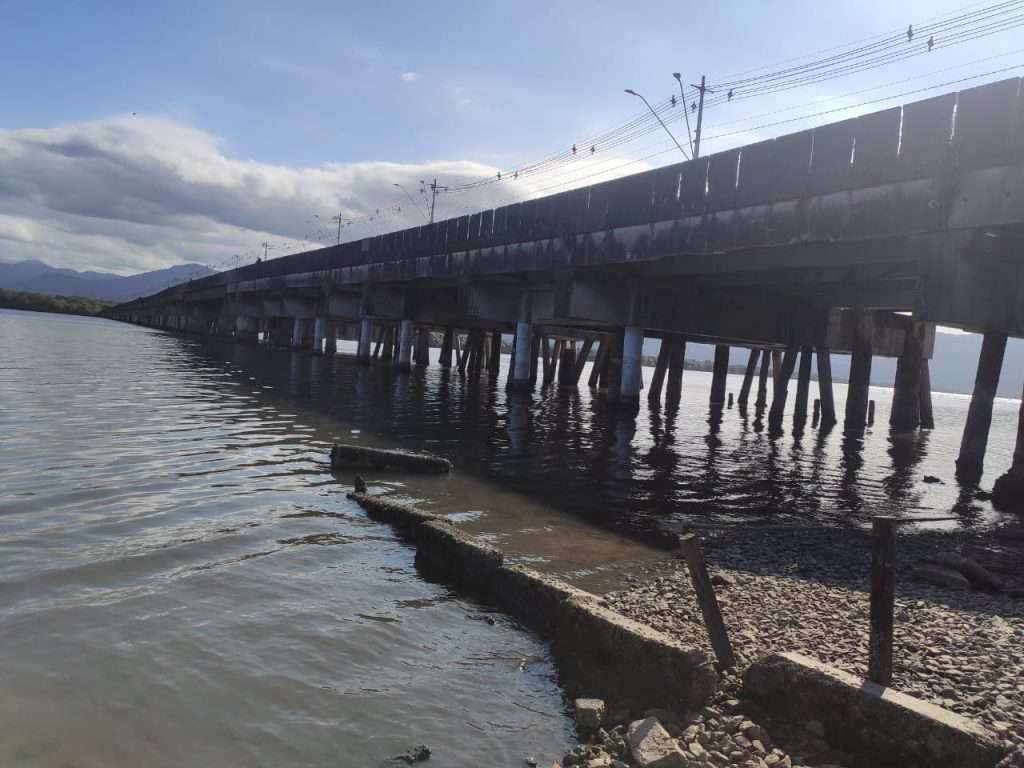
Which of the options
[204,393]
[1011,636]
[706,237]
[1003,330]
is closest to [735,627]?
[1011,636]

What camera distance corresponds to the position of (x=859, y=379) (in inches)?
1179

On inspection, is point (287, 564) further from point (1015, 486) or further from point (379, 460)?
point (1015, 486)

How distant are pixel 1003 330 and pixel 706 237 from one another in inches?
325

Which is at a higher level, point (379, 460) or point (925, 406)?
point (925, 406)

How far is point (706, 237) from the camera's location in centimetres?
2078

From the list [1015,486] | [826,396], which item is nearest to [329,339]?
[826,396]

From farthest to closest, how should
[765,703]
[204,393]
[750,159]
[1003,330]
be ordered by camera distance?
[204,393], [750,159], [1003,330], [765,703]

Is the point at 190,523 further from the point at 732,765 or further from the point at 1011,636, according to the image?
the point at 1011,636

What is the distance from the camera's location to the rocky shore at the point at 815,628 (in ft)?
14.9

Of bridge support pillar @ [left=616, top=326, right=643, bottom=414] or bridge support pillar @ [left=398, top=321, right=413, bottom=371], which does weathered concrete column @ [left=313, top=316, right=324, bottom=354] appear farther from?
bridge support pillar @ [left=616, top=326, right=643, bottom=414]

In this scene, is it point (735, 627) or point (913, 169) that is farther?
point (913, 169)

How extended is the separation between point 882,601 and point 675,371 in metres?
35.1

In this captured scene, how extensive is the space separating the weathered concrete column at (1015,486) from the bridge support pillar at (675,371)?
22229 mm

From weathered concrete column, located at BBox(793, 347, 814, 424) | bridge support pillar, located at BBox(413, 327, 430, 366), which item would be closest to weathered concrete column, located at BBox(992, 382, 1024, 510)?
weathered concrete column, located at BBox(793, 347, 814, 424)
